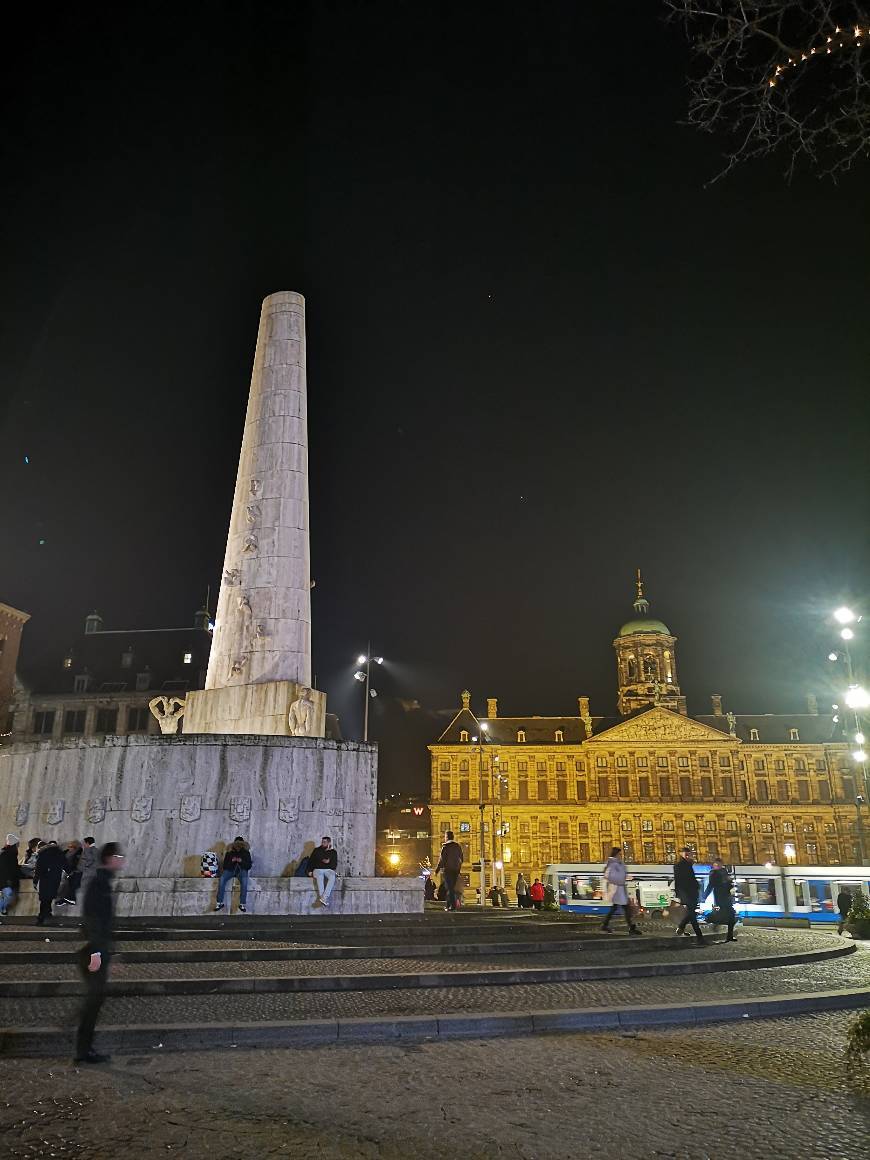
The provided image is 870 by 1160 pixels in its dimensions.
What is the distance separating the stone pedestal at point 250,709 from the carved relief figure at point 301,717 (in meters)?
0.09

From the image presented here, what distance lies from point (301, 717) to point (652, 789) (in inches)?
2378

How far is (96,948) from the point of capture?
18.7ft

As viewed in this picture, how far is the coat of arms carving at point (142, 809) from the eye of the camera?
13992 mm

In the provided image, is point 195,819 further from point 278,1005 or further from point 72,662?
point 72,662

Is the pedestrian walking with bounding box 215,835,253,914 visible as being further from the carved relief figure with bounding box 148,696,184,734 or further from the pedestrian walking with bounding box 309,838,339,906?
the carved relief figure with bounding box 148,696,184,734

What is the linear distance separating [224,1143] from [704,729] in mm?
71766

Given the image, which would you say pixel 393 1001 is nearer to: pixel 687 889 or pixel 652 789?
pixel 687 889

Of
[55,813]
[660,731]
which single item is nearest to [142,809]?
[55,813]

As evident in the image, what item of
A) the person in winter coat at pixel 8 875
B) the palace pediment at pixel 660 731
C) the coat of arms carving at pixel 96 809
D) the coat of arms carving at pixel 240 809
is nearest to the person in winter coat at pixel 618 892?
the coat of arms carving at pixel 240 809

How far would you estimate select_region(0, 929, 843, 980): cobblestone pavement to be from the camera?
8070mm

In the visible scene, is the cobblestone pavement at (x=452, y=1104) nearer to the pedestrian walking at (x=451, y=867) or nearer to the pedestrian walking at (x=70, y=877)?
the pedestrian walking at (x=70, y=877)

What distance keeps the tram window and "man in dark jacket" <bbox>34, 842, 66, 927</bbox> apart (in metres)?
21.3

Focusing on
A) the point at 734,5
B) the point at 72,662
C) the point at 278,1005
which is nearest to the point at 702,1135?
the point at 278,1005

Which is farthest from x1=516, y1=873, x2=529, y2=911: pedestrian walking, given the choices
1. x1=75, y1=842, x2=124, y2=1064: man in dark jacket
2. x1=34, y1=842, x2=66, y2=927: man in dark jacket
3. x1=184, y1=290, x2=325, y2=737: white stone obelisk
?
x1=75, y1=842, x2=124, y2=1064: man in dark jacket
